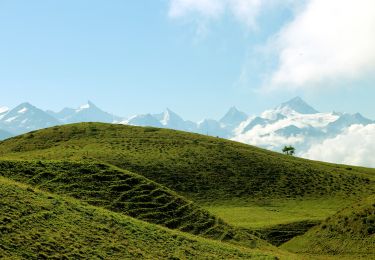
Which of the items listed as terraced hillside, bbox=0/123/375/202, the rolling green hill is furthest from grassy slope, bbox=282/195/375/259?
terraced hillside, bbox=0/123/375/202

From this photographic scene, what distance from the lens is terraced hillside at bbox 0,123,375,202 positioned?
9794cm

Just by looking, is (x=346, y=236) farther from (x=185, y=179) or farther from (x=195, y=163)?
(x=195, y=163)

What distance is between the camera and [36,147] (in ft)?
378

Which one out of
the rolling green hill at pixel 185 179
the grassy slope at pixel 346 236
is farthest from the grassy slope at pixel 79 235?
the grassy slope at pixel 346 236

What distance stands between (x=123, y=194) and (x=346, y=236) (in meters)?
28.7

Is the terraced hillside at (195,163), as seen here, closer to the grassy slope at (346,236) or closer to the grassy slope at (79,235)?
the grassy slope at (346,236)

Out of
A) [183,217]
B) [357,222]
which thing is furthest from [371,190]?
[183,217]

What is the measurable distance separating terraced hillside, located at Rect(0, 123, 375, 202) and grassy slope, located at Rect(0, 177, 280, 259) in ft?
153

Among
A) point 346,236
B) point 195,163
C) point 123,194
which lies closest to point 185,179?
point 195,163

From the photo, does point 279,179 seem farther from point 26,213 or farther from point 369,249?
point 26,213

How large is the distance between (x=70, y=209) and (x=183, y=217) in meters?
16.3

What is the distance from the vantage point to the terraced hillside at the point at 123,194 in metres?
52.1

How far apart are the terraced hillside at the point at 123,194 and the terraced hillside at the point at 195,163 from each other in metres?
33.7

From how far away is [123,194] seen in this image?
55.6m
